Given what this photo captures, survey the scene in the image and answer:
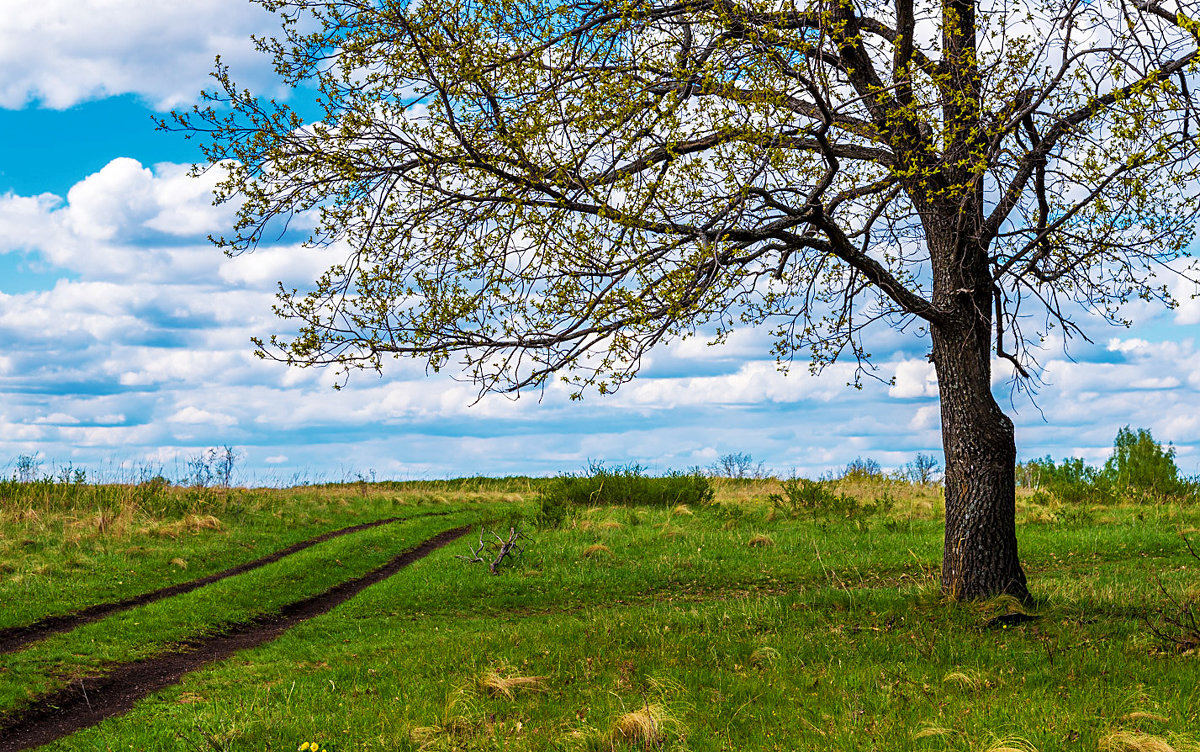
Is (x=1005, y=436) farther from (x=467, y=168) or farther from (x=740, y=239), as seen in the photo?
(x=467, y=168)

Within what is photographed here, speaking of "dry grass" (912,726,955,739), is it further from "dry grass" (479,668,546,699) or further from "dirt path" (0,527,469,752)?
"dirt path" (0,527,469,752)

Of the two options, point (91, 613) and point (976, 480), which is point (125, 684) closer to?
point (91, 613)

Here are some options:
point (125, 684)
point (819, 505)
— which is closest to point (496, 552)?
point (125, 684)

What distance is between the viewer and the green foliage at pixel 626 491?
24.6 m

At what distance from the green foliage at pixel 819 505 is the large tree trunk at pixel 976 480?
9958 millimetres

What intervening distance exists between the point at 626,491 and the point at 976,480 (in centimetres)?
1574

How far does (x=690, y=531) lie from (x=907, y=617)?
883 centimetres

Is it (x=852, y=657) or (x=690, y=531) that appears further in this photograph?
(x=690, y=531)

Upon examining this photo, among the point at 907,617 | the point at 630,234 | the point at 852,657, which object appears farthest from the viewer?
the point at 907,617

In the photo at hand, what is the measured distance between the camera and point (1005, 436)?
34.1 ft

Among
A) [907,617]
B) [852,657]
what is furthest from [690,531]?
[852,657]

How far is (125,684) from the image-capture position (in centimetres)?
1003

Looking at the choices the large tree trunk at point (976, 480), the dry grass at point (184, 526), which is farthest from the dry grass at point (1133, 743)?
the dry grass at point (184, 526)

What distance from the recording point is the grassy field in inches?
249
